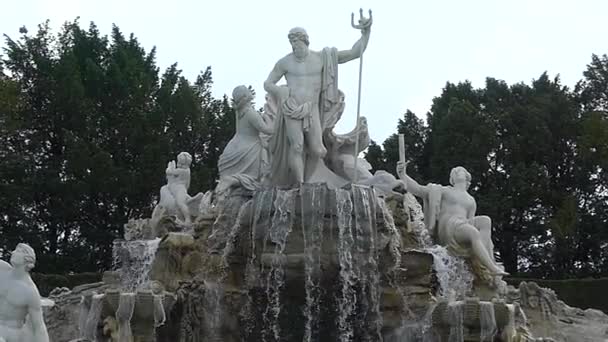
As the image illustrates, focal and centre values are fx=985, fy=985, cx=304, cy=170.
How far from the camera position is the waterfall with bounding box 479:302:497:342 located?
11891mm

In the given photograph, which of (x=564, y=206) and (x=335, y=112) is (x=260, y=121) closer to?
(x=335, y=112)

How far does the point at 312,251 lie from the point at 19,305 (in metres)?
4.44

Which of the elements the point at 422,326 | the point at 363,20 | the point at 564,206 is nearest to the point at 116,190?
the point at 564,206

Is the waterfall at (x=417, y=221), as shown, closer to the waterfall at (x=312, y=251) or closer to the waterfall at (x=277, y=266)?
the waterfall at (x=312, y=251)

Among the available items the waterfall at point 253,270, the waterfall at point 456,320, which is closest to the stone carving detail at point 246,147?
the waterfall at point 253,270

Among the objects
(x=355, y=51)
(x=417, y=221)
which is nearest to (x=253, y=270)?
(x=417, y=221)

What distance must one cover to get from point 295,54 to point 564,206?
1765 centimetres

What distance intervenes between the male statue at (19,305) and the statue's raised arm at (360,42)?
709cm

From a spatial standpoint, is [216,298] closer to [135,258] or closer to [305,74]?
[135,258]

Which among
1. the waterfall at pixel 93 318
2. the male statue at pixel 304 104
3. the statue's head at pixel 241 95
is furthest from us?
the statue's head at pixel 241 95

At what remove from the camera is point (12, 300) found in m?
9.15

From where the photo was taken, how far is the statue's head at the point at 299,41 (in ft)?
48.5

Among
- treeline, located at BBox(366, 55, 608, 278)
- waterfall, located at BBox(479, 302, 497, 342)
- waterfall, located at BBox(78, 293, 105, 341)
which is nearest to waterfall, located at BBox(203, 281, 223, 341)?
waterfall, located at BBox(78, 293, 105, 341)

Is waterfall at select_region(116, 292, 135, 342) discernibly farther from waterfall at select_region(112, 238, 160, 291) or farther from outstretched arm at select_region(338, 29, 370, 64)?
outstretched arm at select_region(338, 29, 370, 64)
